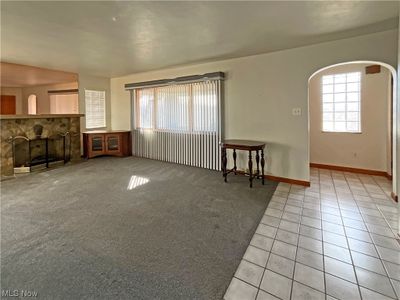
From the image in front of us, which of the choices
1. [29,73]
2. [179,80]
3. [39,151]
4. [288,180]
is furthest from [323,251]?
[29,73]

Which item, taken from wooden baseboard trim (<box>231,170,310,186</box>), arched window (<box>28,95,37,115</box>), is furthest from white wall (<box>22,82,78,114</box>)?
wooden baseboard trim (<box>231,170,310,186</box>)

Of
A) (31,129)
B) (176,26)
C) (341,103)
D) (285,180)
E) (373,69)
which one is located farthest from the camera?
(31,129)

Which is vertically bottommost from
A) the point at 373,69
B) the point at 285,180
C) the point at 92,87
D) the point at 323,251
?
the point at 323,251

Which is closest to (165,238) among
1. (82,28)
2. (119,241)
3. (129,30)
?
(119,241)

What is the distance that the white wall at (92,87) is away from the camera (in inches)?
245

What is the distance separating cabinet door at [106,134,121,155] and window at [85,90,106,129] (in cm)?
79

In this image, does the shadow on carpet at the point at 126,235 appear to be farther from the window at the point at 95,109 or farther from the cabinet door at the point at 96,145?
the window at the point at 95,109

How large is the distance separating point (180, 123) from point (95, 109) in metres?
3.03

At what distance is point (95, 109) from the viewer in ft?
21.9

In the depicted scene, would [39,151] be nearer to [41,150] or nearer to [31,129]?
[41,150]

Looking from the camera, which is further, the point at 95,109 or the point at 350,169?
the point at 95,109

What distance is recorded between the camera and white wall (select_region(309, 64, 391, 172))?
439cm

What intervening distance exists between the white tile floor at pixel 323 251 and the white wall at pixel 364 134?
61.9 inches

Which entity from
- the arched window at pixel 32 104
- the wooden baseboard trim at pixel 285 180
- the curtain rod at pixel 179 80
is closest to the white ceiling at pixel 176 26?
the curtain rod at pixel 179 80
